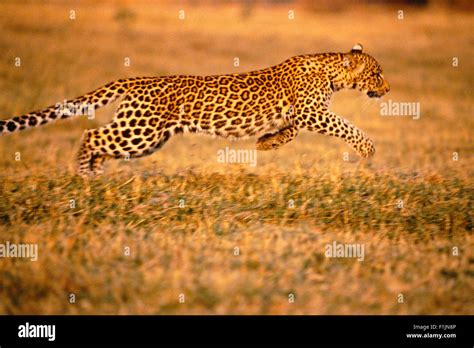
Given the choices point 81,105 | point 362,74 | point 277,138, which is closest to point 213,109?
point 277,138

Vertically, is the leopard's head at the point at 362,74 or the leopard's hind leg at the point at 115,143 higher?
the leopard's head at the point at 362,74

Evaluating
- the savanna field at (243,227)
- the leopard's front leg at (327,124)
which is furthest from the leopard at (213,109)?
the savanna field at (243,227)

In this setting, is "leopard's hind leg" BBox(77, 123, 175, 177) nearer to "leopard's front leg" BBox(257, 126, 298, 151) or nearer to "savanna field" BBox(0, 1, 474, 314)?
"savanna field" BBox(0, 1, 474, 314)

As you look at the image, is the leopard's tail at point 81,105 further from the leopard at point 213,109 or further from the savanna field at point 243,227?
the savanna field at point 243,227

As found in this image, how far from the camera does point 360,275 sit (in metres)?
7.48

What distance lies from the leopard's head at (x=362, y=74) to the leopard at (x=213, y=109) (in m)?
0.02

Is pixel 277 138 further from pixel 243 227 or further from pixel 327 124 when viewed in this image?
pixel 243 227

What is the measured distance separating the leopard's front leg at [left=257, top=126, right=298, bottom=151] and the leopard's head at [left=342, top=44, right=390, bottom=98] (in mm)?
990

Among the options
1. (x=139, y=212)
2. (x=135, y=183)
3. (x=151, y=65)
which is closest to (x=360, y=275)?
(x=139, y=212)

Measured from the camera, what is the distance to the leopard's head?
11008 mm

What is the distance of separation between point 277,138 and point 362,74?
143 cm

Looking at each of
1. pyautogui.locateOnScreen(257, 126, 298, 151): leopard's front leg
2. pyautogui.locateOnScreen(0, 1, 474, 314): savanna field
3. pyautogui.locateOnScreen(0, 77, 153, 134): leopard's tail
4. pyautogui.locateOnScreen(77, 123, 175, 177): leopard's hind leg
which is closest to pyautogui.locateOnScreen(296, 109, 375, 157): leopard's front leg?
pyautogui.locateOnScreen(257, 126, 298, 151): leopard's front leg

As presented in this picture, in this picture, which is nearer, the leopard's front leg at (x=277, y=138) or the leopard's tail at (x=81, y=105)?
the leopard's tail at (x=81, y=105)

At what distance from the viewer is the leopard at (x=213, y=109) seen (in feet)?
32.7
